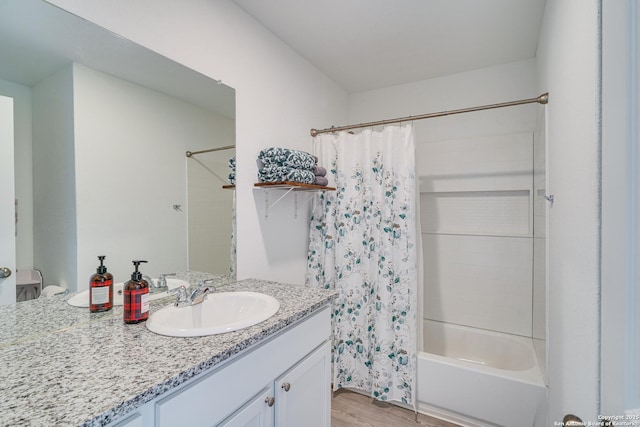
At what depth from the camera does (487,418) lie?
1.82 m

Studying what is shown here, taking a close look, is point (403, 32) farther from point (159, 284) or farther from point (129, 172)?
point (159, 284)

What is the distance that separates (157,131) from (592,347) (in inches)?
67.2

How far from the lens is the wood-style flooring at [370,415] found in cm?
191

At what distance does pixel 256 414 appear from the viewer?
1.04 m

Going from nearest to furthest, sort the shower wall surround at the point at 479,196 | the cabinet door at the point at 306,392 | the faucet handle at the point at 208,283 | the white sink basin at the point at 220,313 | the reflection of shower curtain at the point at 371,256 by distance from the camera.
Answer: the white sink basin at the point at 220,313
the cabinet door at the point at 306,392
the faucet handle at the point at 208,283
the reflection of shower curtain at the point at 371,256
the shower wall surround at the point at 479,196

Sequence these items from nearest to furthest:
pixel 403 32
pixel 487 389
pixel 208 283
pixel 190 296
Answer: pixel 190 296 → pixel 208 283 → pixel 487 389 → pixel 403 32

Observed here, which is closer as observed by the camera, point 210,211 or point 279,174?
point 210,211

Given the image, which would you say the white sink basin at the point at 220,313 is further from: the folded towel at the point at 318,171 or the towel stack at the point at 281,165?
the folded towel at the point at 318,171

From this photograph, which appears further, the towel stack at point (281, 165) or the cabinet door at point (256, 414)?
the towel stack at point (281, 165)

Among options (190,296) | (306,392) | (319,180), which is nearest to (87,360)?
(190,296)

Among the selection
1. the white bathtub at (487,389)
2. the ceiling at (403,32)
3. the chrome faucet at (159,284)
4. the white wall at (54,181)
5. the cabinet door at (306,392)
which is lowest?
the white bathtub at (487,389)

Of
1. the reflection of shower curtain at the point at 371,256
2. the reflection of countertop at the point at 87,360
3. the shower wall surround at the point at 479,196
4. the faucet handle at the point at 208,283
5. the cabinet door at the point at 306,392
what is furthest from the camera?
the shower wall surround at the point at 479,196

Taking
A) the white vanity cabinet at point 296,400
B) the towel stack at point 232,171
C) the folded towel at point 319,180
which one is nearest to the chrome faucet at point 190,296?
the white vanity cabinet at point 296,400

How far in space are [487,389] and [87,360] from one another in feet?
6.65
